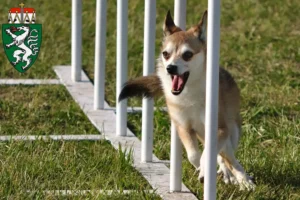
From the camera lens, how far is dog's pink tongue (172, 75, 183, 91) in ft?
21.2

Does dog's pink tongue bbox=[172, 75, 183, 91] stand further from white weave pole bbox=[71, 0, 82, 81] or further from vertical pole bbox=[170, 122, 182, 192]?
white weave pole bbox=[71, 0, 82, 81]

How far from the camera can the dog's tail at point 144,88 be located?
6941 millimetres

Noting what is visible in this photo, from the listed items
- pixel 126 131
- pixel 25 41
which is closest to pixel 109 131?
pixel 126 131

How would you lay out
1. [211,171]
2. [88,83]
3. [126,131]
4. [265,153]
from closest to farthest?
[211,171] < [265,153] < [126,131] < [88,83]

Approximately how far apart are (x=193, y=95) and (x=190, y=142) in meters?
0.31

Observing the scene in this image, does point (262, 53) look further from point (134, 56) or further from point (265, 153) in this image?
point (265, 153)

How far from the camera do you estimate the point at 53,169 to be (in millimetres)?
6770

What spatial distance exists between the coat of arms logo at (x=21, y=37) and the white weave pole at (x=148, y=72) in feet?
3.13

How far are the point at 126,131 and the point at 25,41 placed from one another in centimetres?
A: 101

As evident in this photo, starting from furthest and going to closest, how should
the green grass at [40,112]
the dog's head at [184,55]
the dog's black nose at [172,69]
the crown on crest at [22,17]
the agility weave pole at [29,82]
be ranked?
the agility weave pole at [29,82] → the green grass at [40,112] → the crown on crest at [22,17] → the dog's head at [184,55] → the dog's black nose at [172,69]

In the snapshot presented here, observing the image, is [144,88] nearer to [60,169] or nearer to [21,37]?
[60,169]

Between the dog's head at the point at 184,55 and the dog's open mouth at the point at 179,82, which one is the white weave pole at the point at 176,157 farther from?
the dog's open mouth at the point at 179,82

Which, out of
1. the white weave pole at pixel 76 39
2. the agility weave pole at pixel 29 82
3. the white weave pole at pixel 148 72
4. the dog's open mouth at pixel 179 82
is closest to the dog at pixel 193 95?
the dog's open mouth at pixel 179 82

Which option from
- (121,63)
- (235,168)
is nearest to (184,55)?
(235,168)
